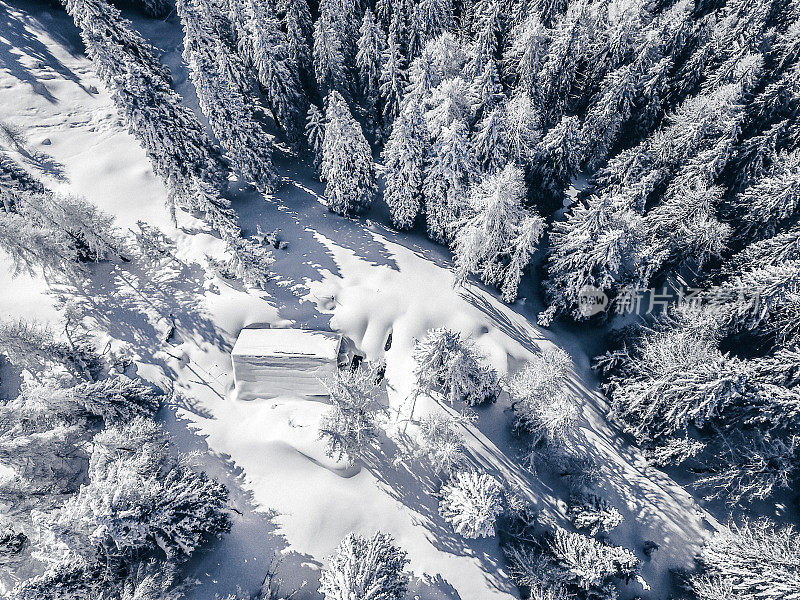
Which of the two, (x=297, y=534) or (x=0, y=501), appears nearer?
(x=0, y=501)

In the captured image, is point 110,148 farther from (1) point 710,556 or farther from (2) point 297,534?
(1) point 710,556

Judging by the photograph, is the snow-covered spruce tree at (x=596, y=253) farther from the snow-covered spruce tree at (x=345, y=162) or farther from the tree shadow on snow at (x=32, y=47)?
the tree shadow on snow at (x=32, y=47)

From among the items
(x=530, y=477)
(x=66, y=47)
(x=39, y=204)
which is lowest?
(x=530, y=477)

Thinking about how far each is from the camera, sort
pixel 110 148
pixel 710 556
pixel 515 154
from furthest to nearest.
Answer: pixel 110 148, pixel 515 154, pixel 710 556

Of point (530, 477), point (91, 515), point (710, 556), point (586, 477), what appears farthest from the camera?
point (530, 477)

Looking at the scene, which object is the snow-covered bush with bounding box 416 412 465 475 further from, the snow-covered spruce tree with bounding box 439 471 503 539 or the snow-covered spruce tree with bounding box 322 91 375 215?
the snow-covered spruce tree with bounding box 322 91 375 215

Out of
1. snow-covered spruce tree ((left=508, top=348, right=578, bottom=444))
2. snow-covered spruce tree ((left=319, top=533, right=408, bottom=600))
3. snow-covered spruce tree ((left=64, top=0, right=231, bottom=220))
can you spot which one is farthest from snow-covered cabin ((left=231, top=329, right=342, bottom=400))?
snow-covered spruce tree ((left=508, top=348, right=578, bottom=444))

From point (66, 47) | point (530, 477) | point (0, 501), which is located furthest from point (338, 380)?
point (66, 47)
